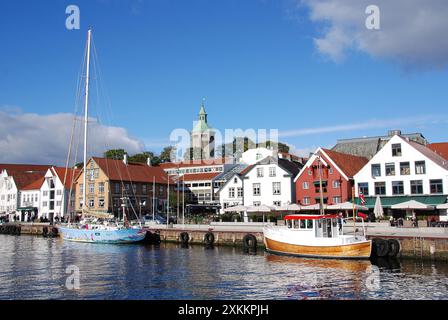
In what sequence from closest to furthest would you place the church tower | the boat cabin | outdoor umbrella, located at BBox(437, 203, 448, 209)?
the boat cabin
outdoor umbrella, located at BBox(437, 203, 448, 209)
the church tower

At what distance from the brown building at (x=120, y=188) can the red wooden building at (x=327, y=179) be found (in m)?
29.7

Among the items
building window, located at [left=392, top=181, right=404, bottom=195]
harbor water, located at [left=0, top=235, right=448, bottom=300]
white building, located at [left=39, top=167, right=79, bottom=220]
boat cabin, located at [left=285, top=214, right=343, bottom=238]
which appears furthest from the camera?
white building, located at [left=39, top=167, right=79, bottom=220]

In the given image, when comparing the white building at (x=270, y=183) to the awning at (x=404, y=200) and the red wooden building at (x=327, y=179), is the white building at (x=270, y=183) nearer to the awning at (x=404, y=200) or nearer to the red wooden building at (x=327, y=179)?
the red wooden building at (x=327, y=179)

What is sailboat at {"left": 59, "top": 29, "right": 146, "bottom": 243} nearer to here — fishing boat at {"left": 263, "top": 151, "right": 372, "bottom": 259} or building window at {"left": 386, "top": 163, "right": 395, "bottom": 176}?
fishing boat at {"left": 263, "top": 151, "right": 372, "bottom": 259}

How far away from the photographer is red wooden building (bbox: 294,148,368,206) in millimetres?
62594

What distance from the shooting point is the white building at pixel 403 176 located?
183 ft

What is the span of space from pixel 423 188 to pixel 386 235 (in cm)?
1781

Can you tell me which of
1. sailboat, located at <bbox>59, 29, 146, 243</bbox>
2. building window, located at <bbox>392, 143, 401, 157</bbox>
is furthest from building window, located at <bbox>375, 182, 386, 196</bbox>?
sailboat, located at <bbox>59, 29, 146, 243</bbox>

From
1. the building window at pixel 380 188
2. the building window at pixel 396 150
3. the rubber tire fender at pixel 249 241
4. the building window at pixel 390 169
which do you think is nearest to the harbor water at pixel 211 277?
the rubber tire fender at pixel 249 241

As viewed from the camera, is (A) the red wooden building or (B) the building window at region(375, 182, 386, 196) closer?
(B) the building window at region(375, 182, 386, 196)

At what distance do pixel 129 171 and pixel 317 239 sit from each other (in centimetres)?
5935

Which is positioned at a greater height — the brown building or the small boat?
the brown building
